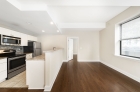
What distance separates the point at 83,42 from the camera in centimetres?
646

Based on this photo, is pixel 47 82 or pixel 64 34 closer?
pixel 47 82

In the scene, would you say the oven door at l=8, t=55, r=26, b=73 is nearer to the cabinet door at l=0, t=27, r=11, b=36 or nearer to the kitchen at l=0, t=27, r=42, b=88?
the kitchen at l=0, t=27, r=42, b=88

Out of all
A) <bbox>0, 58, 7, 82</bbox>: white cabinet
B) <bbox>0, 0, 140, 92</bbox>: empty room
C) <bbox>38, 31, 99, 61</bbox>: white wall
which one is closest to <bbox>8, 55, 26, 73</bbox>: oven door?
<bbox>0, 0, 140, 92</bbox>: empty room

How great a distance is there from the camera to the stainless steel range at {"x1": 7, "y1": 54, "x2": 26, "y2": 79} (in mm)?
3002

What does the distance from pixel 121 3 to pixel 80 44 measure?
442cm

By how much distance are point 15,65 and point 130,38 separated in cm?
507

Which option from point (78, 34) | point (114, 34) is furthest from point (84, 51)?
point (114, 34)

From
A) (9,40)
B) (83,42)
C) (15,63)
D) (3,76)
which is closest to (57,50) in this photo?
(15,63)

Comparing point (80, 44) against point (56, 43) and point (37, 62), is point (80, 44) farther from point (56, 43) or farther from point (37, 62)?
point (37, 62)

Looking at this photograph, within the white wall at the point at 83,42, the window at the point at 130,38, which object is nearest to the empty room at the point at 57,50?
the window at the point at 130,38

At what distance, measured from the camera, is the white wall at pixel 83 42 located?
6.44 metres

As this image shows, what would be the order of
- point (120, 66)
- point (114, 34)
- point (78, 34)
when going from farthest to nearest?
point (78, 34) → point (114, 34) → point (120, 66)

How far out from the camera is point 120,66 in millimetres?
3742

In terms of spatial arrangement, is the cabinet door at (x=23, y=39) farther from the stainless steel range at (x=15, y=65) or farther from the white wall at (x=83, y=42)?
the white wall at (x=83, y=42)
